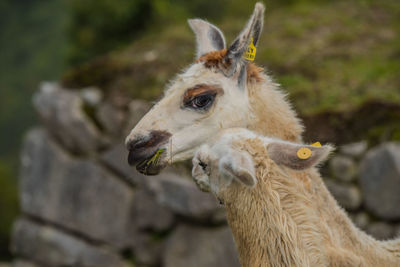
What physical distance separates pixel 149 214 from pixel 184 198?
3.25 ft

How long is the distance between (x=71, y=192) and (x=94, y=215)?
21.2 inches

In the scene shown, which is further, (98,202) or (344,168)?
(98,202)

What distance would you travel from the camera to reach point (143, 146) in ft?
11.0

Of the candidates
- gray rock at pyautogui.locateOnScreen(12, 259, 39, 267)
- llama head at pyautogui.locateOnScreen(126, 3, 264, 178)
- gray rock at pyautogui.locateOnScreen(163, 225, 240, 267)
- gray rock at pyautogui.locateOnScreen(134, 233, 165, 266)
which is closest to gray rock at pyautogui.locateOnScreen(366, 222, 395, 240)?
gray rock at pyautogui.locateOnScreen(163, 225, 240, 267)

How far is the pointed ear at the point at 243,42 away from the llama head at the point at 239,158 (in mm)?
889

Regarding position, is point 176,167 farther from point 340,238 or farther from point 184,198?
point 184,198

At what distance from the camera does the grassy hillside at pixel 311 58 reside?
695 centimetres

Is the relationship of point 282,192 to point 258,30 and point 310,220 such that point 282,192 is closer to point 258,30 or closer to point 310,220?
point 310,220

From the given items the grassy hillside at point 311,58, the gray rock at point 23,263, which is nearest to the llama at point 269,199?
the grassy hillside at point 311,58

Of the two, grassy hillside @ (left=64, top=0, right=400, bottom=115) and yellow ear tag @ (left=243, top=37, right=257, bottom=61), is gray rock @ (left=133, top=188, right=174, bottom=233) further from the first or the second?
yellow ear tag @ (left=243, top=37, right=257, bottom=61)

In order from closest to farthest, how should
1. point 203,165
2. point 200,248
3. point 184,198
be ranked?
point 203,165 < point 184,198 < point 200,248

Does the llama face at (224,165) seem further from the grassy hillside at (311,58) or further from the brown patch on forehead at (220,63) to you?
the grassy hillside at (311,58)

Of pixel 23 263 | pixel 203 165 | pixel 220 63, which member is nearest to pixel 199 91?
pixel 220 63

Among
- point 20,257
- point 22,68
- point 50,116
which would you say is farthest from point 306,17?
point 22,68
